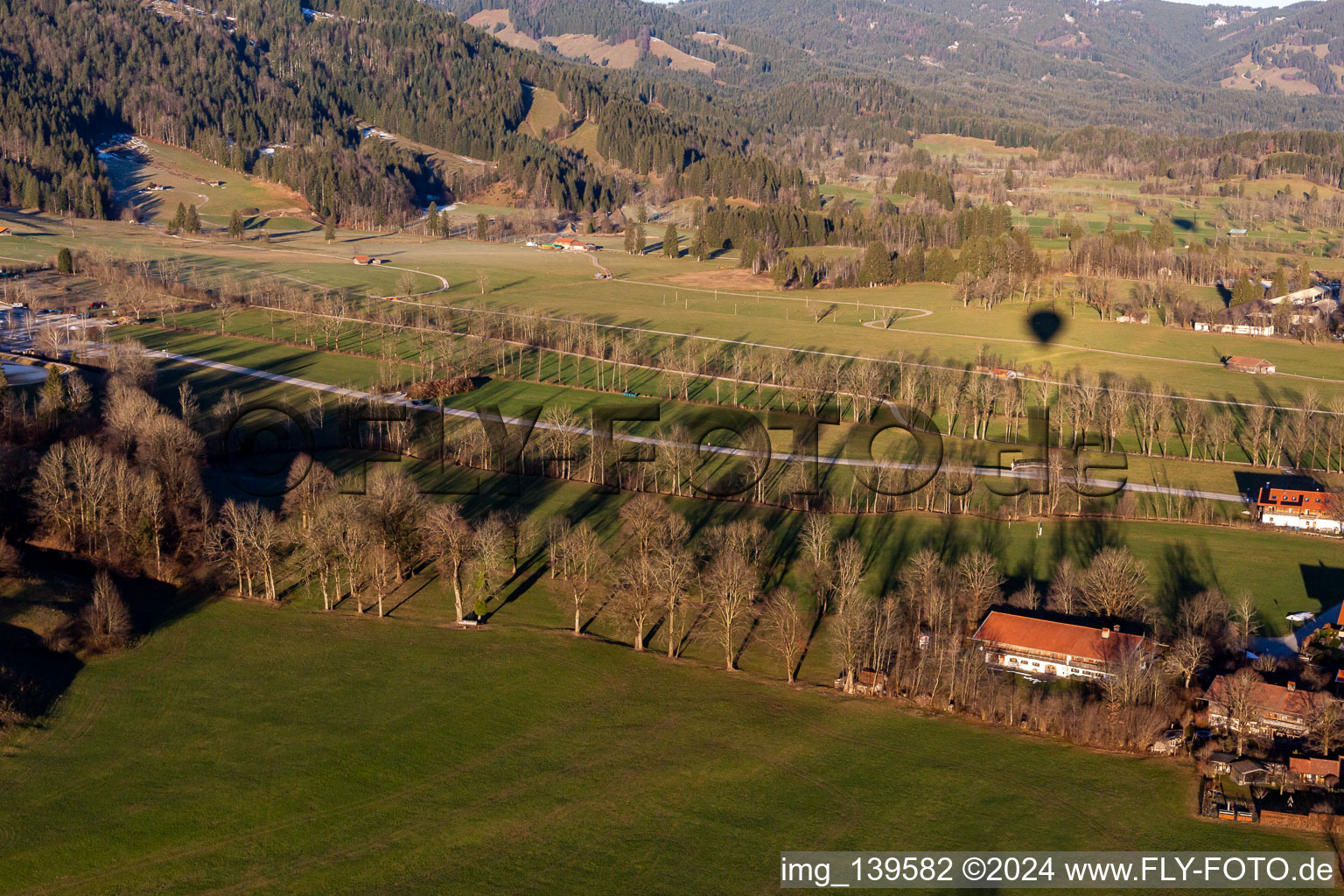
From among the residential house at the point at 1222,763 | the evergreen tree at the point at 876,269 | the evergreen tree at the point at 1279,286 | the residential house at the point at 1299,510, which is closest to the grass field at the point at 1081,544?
the residential house at the point at 1299,510

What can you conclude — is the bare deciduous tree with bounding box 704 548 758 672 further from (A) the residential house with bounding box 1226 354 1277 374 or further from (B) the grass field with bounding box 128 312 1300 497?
(A) the residential house with bounding box 1226 354 1277 374

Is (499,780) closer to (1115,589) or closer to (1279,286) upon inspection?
(1115,589)

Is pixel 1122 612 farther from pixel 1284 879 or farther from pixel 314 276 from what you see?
pixel 314 276

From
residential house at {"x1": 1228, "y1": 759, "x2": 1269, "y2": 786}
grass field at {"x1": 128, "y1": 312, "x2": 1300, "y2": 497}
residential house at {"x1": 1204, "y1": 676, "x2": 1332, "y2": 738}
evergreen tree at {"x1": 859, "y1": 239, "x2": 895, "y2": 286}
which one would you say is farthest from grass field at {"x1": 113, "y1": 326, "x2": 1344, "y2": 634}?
evergreen tree at {"x1": 859, "y1": 239, "x2": 895, "y2": 286}

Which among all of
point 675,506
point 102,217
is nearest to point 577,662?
point 675,506

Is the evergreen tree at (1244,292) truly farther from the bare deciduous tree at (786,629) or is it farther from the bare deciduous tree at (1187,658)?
the bare deciduous tree at (786,629)

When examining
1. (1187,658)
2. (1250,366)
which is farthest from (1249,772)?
(1250,366)
